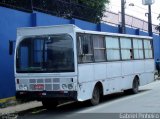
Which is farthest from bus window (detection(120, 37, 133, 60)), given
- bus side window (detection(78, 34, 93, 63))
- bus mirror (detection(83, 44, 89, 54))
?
bus mirror (detection(83, 44, 89, 54))

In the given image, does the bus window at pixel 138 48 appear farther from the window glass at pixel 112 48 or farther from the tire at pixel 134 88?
the window glass at pixel 112 48

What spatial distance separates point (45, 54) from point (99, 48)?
8.62ft

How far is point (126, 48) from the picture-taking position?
1852cm

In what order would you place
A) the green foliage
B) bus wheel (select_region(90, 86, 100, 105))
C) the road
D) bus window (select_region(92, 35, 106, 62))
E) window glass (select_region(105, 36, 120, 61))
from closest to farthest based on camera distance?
the road
bus wheel (select_region(90, 86, 100, 105))
bus window (select_region(92, 35, 106, 62))
window glass (select_region(105, 36, 120, 61))
the green foliage

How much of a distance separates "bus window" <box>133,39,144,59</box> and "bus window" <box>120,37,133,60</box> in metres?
0.57

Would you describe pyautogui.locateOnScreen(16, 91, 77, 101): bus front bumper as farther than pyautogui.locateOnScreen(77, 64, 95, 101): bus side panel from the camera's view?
No

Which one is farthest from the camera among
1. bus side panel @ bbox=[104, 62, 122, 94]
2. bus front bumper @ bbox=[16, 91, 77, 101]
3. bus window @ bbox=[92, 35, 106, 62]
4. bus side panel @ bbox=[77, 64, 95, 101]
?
bus side panel @ bbox=[104, 62, 122, 94]

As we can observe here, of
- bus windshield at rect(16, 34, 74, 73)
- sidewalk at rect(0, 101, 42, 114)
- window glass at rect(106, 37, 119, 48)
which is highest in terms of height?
window glass at rect(106, 37, 119, 48)

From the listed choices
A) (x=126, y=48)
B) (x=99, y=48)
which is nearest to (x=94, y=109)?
(x=99, y=48)

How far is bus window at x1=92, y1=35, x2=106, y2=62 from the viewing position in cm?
1544

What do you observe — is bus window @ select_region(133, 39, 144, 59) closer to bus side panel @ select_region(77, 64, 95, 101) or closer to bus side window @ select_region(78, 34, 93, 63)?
bus side window @ select_region(78, 34, 93, 63)

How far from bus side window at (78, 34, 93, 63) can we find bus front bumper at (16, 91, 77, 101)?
121cm

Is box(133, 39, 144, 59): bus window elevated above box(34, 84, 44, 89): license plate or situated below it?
above

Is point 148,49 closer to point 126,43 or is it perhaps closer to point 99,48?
point 126,43
